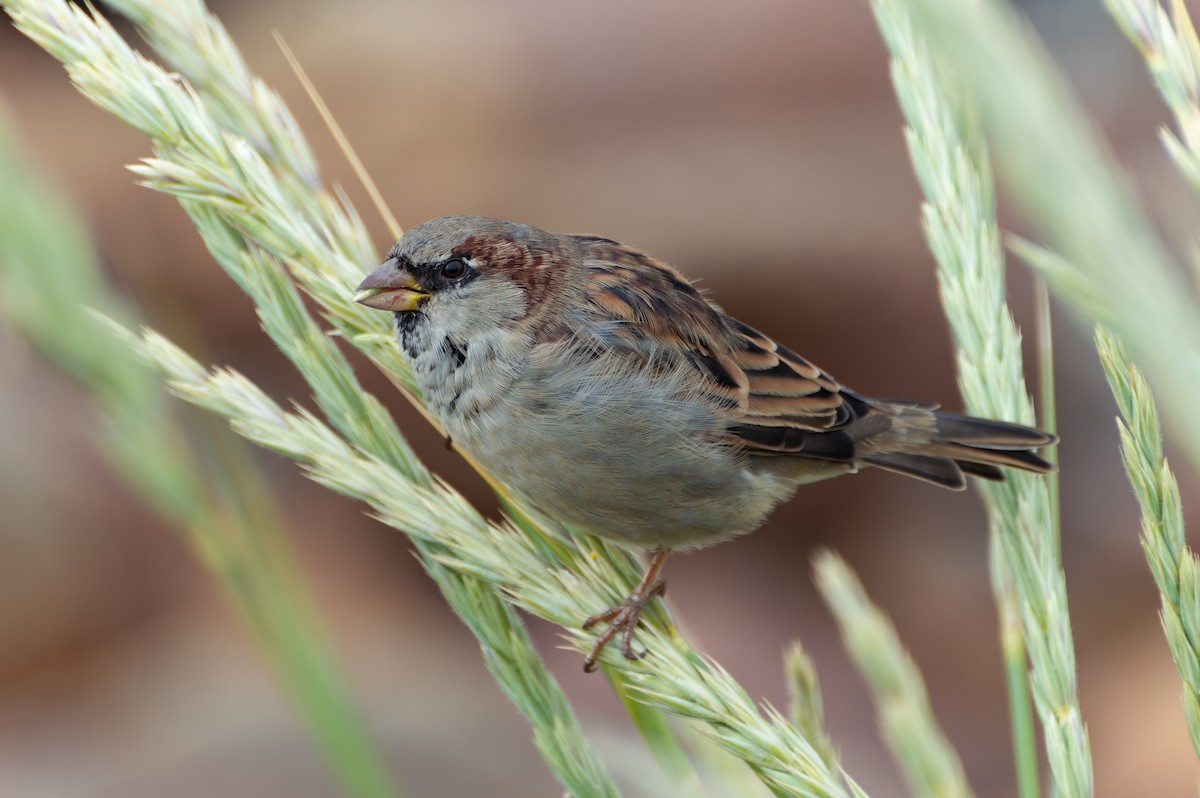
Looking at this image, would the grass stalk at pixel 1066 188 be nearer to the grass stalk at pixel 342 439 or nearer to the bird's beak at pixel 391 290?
the grass stalk at pixel 342 439

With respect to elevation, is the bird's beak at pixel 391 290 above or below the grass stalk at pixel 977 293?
above

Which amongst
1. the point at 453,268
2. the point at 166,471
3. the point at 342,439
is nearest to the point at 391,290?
the point at 453,268

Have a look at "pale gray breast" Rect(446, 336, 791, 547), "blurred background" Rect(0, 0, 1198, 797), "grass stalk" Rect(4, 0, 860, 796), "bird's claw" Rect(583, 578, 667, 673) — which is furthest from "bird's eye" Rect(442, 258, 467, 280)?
"blurred background" Rect(0, 0, 1198, 797)

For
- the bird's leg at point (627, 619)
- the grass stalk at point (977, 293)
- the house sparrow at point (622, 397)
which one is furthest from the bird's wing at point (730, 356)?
the grass stalk at point (977, 293)

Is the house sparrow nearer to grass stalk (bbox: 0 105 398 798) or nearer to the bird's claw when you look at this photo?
the bird's claw

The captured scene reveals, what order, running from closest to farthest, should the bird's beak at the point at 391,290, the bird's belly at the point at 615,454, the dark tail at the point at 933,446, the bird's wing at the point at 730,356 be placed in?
the bird's beak at the point at 391,290 < the bird's belly at the point at 615,454 < the dark tail at the point at 933,446 < the bird's wing at the point at 730,356
